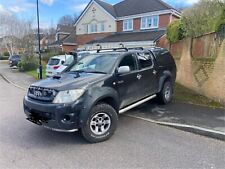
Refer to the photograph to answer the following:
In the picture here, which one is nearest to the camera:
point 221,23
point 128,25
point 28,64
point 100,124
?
point 100,124

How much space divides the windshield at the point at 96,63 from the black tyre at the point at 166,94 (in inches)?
87.8

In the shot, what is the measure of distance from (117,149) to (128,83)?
172 centimetres

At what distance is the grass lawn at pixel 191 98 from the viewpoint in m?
6.81

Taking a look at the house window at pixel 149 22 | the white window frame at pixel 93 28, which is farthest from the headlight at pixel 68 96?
the white window frame at pixel 93 28

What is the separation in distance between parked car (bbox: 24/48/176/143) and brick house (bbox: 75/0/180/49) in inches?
719

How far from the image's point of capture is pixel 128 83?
5250 mm

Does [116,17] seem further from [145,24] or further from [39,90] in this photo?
[39,90]

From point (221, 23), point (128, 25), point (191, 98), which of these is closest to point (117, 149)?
point (191, 98)

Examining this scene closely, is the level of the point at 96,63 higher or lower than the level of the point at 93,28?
lower

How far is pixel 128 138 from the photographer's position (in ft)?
15.0

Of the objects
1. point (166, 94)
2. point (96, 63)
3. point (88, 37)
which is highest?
point (88, 37)

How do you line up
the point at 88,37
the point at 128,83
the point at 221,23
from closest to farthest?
the point at 128,83
the point at 221,23
the point at 88,37

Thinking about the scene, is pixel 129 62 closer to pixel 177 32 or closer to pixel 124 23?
pixel 177 32

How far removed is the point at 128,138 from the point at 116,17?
2863 cm
